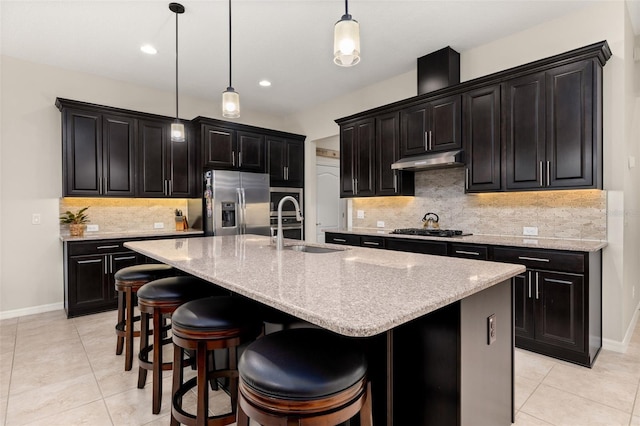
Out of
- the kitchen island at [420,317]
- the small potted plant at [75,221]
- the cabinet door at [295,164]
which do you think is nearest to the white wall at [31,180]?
the small potted plant at [75,221]

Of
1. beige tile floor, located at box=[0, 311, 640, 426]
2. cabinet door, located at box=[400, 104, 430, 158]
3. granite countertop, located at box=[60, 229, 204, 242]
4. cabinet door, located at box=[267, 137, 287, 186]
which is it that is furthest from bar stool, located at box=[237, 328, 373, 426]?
cabinet door, located at box=[267, 137, 287, 186]

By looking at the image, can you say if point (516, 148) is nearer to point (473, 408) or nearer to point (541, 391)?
point (541, 391)

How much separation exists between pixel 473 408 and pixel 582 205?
8.02 feet

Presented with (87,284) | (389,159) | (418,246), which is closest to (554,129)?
(418,246)

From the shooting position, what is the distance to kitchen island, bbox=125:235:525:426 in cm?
111

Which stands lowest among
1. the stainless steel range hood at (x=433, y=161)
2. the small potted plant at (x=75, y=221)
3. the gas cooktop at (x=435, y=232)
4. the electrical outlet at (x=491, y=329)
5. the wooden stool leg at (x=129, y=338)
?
the wooden stool leg at (x=129, y=338)

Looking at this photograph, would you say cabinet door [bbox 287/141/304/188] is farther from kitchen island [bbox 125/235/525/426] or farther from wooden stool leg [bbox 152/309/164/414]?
kitchen island [bbox 125/235/525/426]

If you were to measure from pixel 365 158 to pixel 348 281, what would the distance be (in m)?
3.31

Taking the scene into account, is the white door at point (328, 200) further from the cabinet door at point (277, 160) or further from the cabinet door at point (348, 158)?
the cabinet door at point (348, 158)

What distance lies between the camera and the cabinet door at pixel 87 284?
3.76m

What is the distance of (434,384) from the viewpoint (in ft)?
4.53

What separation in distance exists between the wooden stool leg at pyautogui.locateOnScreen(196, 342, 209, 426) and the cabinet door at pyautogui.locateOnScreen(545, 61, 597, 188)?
2.98 metres

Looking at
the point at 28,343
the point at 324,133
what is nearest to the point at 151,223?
the point at 28,343

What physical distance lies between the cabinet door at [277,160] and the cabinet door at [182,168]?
1187mm
